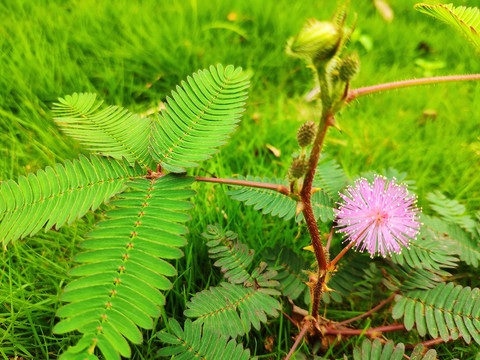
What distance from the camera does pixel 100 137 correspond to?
54.8 inches

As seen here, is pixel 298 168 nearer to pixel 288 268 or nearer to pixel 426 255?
pixel 288 268

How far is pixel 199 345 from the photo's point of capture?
1.23m

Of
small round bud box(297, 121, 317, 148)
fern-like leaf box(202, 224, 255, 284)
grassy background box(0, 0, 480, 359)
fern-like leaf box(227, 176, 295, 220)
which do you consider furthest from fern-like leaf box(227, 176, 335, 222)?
small round bud box(297, 121, 317, 148)

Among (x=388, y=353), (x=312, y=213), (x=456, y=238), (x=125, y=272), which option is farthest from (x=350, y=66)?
(x=456, y=238)

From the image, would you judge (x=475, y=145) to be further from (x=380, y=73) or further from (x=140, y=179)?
(x=140, y=179)

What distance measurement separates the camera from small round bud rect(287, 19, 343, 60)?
0.84 m

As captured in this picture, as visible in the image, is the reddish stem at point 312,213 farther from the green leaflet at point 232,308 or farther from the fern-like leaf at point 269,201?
the fern-like leaf at point 269,201

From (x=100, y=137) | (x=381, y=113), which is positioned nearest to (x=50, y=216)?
(x=100, y=137)

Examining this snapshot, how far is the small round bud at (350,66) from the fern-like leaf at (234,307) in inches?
31.9

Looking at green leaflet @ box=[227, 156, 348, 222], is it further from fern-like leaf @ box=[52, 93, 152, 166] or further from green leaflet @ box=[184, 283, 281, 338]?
fern-like leaf @ box=[52, 93, 152, 166]

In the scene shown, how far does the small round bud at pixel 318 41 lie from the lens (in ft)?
2.77

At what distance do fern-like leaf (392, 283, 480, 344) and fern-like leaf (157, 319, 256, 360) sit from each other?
0.60 metres

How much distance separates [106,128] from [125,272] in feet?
2.10

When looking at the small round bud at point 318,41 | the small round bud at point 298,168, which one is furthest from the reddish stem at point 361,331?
the small round bud at point 318,41
